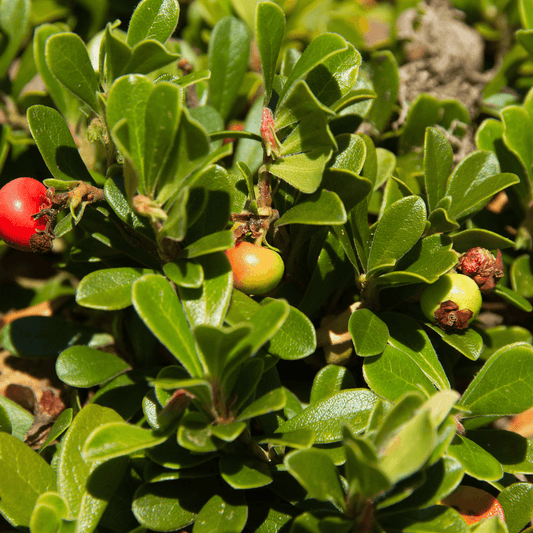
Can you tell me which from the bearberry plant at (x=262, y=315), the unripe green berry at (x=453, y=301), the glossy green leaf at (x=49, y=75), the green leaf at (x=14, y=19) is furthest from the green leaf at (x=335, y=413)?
the green leaf at (x=14, y=19)

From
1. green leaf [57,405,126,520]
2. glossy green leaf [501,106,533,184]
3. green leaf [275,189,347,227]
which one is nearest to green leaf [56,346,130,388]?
green leaf [57,405,126,520]

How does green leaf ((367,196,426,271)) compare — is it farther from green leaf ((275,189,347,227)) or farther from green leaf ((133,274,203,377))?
green leaf ((133,274,203,377))

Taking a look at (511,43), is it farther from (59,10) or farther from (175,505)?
(175,505)

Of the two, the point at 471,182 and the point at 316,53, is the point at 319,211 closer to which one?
the point at 316,53

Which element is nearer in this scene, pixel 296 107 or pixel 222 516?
pixel 222 516

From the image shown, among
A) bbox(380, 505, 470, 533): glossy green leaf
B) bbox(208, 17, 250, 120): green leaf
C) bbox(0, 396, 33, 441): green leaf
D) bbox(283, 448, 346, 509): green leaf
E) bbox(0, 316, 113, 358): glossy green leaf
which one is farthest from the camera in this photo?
bbox(208, 17, 250, 120): green leaf

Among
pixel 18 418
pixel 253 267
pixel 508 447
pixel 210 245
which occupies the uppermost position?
pixel 210 245

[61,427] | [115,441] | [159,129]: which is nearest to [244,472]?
[115,441]
